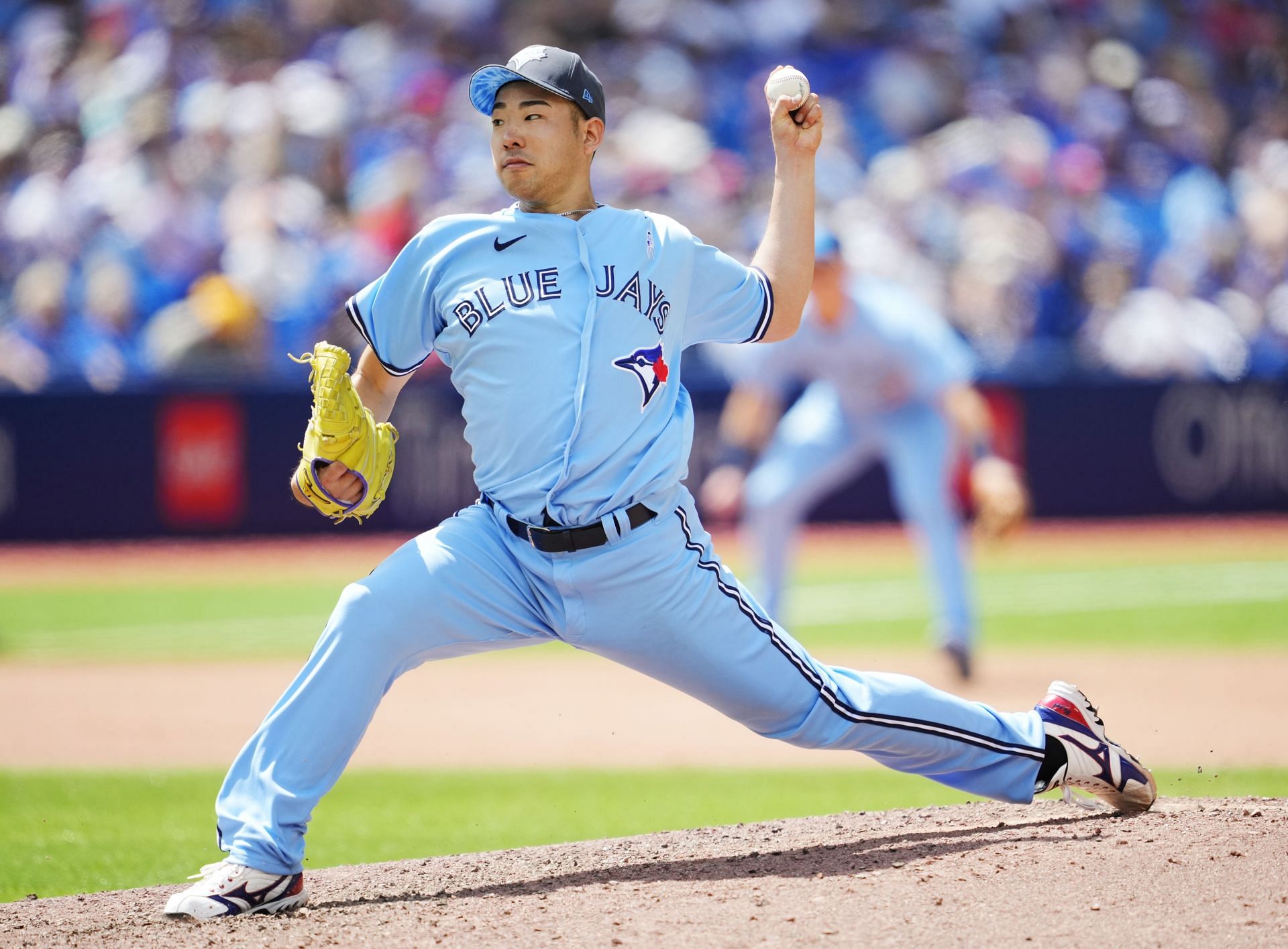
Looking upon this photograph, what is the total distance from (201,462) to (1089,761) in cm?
1120

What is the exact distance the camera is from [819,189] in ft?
52.8

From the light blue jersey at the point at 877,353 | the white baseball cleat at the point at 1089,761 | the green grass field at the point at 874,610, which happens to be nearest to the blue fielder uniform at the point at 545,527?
the white baseball cleat at the point at 1089,761

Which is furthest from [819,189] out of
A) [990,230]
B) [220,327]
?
[220,327]

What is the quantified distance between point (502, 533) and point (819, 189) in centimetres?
1259

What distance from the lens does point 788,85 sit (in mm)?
4156

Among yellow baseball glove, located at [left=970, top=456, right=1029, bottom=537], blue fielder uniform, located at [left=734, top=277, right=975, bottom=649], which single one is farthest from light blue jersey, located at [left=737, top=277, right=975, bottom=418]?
yellow baseball glove, located at [left=970, top=456, right=1029, bottom=537]

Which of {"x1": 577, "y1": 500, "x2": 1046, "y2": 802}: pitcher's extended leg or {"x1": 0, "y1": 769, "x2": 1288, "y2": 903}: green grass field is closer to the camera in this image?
{"x1": 577, "y1": 500, "x2": 1046, "y2": 802}: pitcher's extended leg

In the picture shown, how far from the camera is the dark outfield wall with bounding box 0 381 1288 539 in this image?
14094mm

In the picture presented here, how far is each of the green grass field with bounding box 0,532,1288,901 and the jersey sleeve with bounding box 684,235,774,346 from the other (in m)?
2.01

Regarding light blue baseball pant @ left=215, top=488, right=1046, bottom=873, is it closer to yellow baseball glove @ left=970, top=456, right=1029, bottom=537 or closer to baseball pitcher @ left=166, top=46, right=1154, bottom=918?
baseball pitcher @ left=166, top=46, right=1154, bottom=918

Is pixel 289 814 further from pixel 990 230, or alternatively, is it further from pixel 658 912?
pixel 990 230

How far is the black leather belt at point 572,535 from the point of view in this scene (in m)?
3.89

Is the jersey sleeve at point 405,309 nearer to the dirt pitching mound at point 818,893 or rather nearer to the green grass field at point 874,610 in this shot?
the dirt pitching mound at point 818,893

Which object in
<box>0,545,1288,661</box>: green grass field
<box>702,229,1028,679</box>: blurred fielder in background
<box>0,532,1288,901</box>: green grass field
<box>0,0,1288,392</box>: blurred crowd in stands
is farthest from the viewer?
<box>0,0,1288,392</box>: blurred crowd in stands
